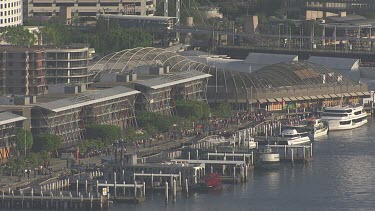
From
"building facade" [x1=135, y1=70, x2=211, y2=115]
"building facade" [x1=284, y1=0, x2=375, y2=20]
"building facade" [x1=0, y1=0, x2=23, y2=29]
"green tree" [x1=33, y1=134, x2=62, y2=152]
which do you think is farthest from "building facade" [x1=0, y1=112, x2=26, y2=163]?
"building facade" [x1=284, y1=0, x2=375, y2=20]

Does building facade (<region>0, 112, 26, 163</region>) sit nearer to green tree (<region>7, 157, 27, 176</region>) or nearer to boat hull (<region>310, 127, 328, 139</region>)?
green tree (<region>7, 157, 27, 176</region>)

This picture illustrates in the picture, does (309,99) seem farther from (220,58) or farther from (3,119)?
(3,119)

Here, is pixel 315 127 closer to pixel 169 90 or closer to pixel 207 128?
pixel 207 128

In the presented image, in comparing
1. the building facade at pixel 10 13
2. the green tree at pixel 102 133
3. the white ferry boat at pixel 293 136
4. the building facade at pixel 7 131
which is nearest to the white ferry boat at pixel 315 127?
the white ferry boat at pixel 293 136

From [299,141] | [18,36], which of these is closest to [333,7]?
[18,36]

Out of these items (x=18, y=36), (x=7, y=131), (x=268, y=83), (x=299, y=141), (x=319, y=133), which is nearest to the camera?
(x=7, y=131)

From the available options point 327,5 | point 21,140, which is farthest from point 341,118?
point 327,5
